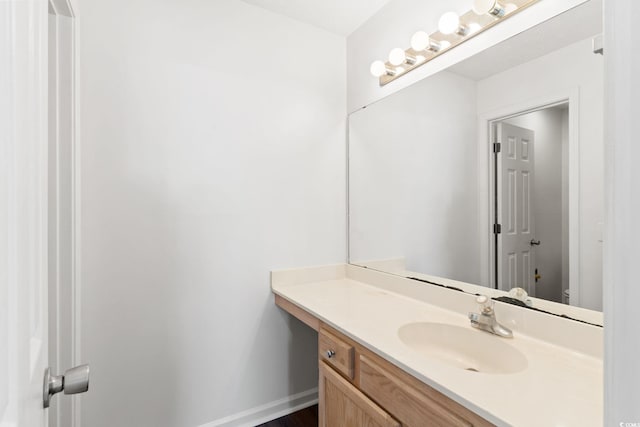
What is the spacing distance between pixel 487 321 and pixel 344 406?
64 cm

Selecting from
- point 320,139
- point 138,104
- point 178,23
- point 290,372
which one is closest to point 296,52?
point 320,139

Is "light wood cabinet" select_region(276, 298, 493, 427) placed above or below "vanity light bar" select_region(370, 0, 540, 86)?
below

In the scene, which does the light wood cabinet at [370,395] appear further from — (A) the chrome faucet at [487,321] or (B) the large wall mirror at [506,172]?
(B) the large wall mirror at [506,172]

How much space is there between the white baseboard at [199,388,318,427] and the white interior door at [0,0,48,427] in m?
1.40

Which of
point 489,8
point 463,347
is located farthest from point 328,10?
point 463,347

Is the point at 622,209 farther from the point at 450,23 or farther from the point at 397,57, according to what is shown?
the point at 397,57

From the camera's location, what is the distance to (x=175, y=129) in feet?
5.07

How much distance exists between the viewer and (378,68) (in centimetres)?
174

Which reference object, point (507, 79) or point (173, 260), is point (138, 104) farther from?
point (507, 79)

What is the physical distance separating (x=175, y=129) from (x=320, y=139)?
2.75 ft

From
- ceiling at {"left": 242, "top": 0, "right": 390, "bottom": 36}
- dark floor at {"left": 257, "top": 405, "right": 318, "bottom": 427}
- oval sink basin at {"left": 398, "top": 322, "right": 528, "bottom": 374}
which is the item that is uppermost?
ceiling at {"left": 242, "top": 0, "right": 390, "bottom": 36}

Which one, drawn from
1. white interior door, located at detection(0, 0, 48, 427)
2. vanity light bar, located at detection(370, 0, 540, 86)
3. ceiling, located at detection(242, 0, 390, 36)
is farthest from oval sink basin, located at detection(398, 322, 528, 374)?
ceiling, located at detection(242, 0, 390, 36)

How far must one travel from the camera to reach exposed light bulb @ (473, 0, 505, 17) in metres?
1.22

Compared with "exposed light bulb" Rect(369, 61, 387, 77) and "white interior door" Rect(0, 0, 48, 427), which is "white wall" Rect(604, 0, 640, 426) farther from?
"exposed light bulb" Rect(369, 61, 387, 77)
